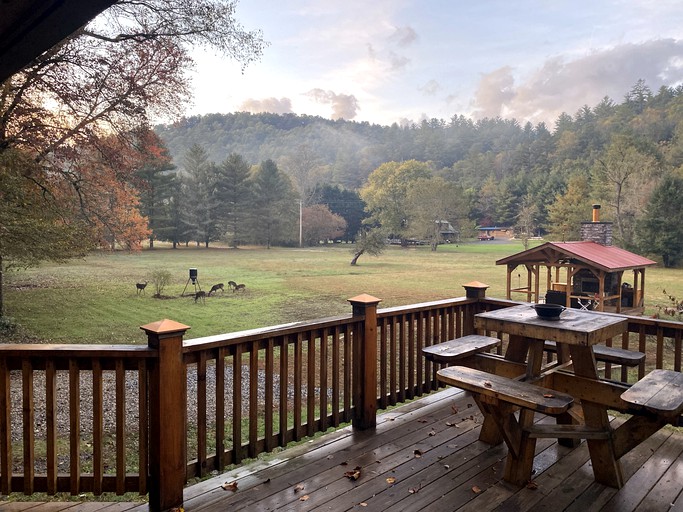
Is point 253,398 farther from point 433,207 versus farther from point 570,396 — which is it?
point 433,207

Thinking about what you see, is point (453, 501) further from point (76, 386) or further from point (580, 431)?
point (76, 386)

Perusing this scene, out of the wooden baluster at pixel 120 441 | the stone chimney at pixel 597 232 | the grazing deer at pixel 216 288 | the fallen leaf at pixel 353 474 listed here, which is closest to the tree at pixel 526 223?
the stone chimney at pixel 597 232

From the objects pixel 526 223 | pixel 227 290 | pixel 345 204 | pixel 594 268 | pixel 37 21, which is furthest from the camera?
pixel 345 204

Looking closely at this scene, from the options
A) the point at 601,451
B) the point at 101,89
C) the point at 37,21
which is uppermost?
the point at 101,89

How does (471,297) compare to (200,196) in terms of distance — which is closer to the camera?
(471,297)

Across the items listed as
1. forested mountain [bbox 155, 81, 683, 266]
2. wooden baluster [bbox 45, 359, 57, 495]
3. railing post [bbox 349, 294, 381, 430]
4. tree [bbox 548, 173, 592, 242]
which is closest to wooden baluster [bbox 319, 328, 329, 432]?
railing post [bbox 349, 294, 381, 430]

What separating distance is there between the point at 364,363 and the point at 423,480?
2.53 ft

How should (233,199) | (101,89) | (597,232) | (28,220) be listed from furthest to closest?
(233,199), (597,232), (101,89), (28,220)

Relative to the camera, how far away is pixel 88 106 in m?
8.75

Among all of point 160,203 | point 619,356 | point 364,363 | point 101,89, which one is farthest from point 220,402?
point 160,203

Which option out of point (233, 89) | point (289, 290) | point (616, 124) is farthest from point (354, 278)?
point (616, 124)

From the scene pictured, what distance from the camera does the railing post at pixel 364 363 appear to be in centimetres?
274

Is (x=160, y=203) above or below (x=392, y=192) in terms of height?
below

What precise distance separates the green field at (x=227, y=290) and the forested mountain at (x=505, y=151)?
2.59 m
